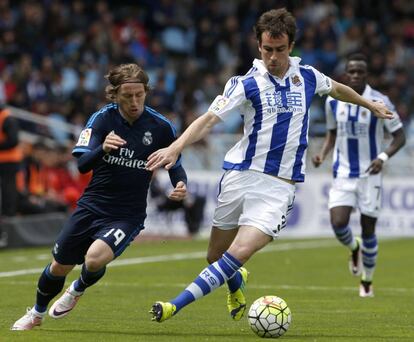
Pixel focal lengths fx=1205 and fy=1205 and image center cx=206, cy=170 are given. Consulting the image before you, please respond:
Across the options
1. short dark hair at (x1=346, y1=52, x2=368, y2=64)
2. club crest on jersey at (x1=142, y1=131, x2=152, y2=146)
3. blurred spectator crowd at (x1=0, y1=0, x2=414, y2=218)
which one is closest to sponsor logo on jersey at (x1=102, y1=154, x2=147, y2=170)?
club crest on jersey at (x1=142, y1=131, x2=152, y2=146)

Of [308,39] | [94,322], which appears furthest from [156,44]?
[94,322]

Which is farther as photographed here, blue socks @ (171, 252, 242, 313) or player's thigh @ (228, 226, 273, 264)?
player's thigh @ (228, 226, 273, 264)

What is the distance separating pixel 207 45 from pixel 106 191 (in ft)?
61.4

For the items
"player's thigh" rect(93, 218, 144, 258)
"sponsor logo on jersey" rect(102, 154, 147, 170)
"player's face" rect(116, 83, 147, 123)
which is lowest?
"player's thigh" rect(93, 218, 144, 258)

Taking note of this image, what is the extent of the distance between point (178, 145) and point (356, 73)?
5105mm

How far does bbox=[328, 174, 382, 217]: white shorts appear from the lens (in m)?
13.6

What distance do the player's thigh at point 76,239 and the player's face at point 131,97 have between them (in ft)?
2.93

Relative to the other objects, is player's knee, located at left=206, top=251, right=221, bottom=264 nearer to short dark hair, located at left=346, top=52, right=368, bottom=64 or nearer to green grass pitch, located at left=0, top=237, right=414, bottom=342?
green grass pitch, located at left=0, top=237, right=414, bottom=342

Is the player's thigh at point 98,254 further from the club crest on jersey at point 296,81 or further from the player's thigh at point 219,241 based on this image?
the club crest on jersey at point 296,81

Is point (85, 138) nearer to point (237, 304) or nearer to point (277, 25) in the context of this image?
point (277, 25)

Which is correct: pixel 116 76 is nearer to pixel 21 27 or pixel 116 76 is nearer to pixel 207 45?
pixel 21 27

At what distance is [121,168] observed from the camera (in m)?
9.73

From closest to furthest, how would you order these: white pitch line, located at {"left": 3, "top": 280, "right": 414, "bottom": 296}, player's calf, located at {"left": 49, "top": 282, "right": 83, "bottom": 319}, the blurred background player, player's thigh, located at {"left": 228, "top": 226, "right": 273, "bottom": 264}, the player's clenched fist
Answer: the player's clenched fist, player's thigh, located at {"left": 228, "top": 226, "right": 273, "bottom": 264}, player's calf, located at {"left": 49, "top": 282, "right": 83, "bottom": 319}, white pitch line, located at {"left": 3, "top": 280, "right": 414, "bottom": 296}, the blurred background player

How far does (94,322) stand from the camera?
10.4 m
